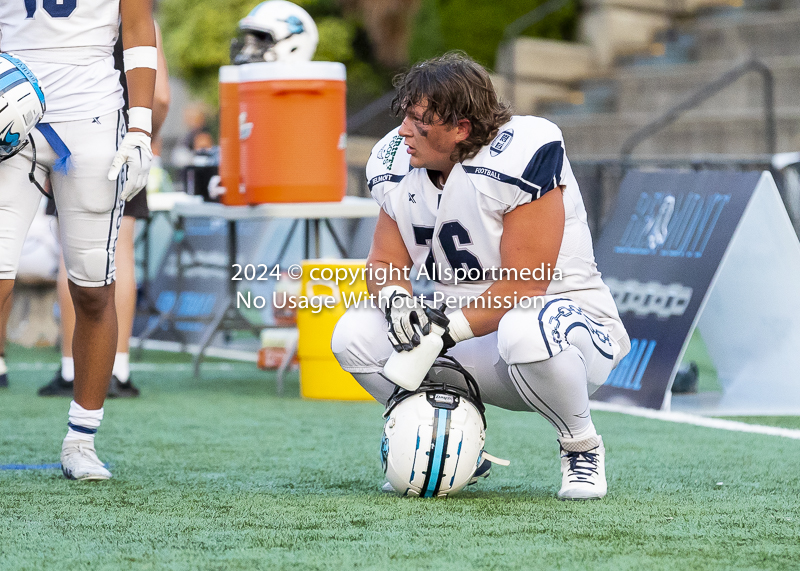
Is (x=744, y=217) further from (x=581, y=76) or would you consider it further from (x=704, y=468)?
(x=581, y=76)

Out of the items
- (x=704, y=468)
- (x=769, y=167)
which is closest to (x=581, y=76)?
(x=769, y=167)

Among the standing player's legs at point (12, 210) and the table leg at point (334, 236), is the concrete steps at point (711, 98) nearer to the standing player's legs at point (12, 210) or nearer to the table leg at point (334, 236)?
the table leg at point (334, 236)

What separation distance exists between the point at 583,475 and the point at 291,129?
9.33 feet

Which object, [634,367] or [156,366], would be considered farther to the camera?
[156,366]

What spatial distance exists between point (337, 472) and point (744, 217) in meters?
2.23

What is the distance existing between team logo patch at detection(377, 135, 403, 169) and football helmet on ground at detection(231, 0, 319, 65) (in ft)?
8.92

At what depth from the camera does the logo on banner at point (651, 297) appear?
16.6 ft

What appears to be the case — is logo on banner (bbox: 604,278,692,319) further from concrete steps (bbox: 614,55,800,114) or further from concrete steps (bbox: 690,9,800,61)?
concrete steps (bbox: 690,9,800,61)

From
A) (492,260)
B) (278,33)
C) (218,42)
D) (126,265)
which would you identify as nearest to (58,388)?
(126,265)

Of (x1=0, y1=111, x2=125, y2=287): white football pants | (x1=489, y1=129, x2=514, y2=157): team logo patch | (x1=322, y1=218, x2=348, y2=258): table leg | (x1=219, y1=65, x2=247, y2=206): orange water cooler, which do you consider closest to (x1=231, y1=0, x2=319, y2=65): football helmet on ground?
(x1=219, y1=65, x2=247, y2=206): orange water cooler

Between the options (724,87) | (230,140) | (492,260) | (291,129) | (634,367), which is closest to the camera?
(492,260)

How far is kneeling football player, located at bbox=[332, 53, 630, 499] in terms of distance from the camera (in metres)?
3.05

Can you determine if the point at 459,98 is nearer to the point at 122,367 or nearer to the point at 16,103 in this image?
the point at 16,103

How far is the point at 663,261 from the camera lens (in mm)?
5266
